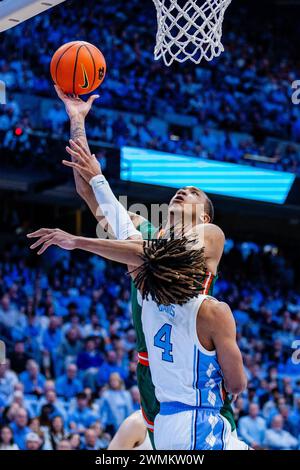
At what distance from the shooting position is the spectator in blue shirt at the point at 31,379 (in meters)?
9.22

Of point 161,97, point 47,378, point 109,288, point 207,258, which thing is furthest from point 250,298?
point 207,258

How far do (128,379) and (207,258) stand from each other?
6.45m

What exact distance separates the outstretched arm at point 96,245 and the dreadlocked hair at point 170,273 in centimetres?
5

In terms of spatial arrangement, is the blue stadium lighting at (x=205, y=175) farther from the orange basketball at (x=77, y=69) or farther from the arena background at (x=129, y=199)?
the orange basketball at (x=77, y=69)

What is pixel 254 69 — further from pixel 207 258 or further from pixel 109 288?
pixel 207 258

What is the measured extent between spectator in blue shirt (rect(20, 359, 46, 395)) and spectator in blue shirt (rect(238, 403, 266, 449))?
236 centimetres

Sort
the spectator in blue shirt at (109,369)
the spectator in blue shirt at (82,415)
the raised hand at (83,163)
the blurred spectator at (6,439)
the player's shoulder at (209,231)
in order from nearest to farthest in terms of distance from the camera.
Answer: the player's shoulder at (209,231), the raised hand at (83,163), the blurred spectator at (6,439), the spectator in blue shirt at (82,415), the spectator in blue shirt at (109,369)

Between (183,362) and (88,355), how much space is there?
6624 mm

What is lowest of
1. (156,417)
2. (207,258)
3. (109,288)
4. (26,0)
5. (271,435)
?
(271,435)

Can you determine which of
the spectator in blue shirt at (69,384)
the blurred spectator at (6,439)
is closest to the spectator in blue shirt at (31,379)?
the spectator in blue shirt at (69,384)

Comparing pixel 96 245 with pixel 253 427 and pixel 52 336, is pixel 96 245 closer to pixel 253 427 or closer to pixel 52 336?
pixel 253 427

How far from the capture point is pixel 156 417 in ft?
12.5

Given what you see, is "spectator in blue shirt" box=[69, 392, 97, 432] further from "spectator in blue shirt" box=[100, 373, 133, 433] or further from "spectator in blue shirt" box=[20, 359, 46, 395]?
"spectator in blue shirt" box=[20, 359, 46, 395]

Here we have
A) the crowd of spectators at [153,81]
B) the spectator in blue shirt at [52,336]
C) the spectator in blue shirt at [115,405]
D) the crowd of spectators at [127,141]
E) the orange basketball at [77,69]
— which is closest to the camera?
the orange basketball at [77,69]
